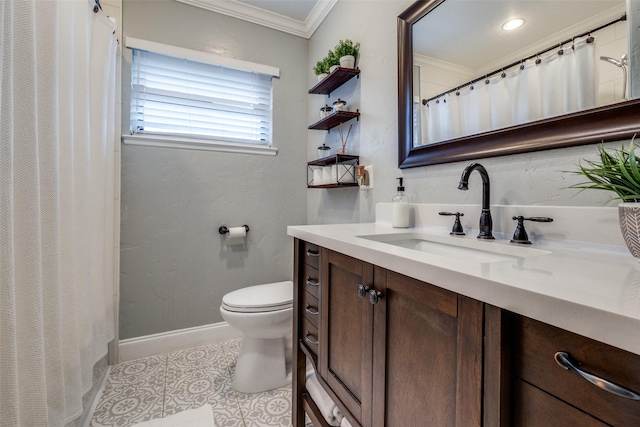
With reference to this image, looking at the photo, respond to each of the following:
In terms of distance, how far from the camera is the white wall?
0.81 m

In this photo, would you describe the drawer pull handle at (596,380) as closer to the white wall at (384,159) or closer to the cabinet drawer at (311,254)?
the white wall at (384,159)

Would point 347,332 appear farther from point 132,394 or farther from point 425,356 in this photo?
point 132,394

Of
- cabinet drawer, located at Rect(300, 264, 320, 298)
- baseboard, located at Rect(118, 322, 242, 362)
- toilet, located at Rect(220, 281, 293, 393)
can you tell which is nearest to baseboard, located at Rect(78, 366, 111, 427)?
baseboard, located at Rect(118, 322, 242, 362)

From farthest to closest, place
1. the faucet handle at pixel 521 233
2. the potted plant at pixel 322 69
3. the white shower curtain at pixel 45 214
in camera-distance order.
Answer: the potted plant at pixel 322 69 < the faucet handle at pixel 521 233 < the white shower curtain at pixel 45 214

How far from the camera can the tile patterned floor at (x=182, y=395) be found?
1.32 metres

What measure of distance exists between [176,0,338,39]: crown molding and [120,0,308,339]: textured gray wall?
42 mm

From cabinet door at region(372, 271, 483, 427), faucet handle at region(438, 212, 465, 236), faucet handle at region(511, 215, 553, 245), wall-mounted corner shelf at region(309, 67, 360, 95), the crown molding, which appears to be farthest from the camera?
the crown molding

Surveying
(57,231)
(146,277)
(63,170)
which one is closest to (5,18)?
(63,170)

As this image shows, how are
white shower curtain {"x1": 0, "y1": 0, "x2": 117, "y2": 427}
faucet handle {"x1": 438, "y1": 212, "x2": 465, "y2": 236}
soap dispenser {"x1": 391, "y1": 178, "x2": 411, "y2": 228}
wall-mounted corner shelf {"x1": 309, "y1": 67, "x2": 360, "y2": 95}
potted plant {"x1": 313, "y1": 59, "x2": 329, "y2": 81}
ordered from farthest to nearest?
potted plant {"x1": 313, "y1": 59, "x2": 329, "y2": 81} < wall-mounted corner shelf {"x1": 309, "y1": 67, "x2": 360, "y2": 95} < soap dispenser {"x1": 391, "y1": 178, "x2": 411, "y2": 228} < faucet handle {"x1": 438, "y1": 212, "x2": 465, "y2": 236} < white shower curtain {"x1": 0, "y1": 0, "x2": 117, "y2": 427}

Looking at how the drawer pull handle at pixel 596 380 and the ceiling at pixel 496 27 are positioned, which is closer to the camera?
the drawer pull handle at pixel 596 380

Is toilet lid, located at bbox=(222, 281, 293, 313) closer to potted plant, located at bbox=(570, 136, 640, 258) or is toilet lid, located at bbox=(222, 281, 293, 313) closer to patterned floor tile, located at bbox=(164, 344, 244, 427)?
patterned floor tile, located at bbox=(164, 344, 244, 427)

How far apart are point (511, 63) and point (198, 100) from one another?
1883 millimetres

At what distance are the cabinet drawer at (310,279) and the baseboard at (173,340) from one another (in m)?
1.21

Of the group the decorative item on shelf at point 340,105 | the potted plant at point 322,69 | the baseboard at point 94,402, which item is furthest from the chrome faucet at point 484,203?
the baseboard at point 94,402
